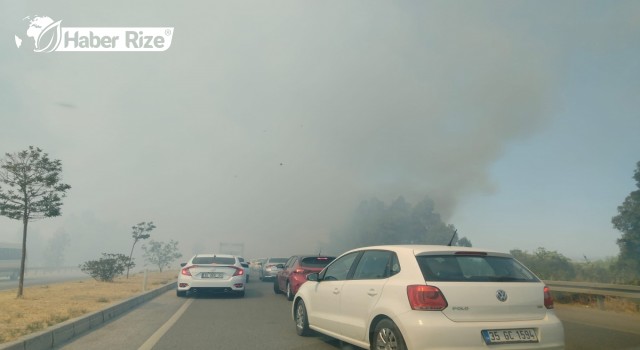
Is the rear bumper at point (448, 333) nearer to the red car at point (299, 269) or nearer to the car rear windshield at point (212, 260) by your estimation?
the red car at point (299, 269)

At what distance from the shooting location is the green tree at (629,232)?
3606 centimetres

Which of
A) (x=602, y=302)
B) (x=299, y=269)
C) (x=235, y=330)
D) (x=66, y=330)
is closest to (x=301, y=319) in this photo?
(x=235, y=330)

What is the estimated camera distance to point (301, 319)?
305 inches

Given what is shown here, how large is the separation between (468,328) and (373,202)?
92.4m

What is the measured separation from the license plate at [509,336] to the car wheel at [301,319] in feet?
11.6

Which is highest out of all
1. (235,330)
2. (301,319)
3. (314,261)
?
(314,261)

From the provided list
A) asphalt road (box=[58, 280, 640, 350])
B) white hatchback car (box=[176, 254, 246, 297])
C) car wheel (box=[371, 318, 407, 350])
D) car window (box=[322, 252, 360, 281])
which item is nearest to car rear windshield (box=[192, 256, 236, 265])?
white hatchback car (box=[176, 254, 246, 297])

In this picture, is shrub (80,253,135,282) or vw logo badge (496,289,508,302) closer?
vw logo badge (496,289,508,302)

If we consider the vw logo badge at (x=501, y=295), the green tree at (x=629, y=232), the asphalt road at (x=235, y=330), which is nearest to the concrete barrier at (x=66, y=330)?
the asphalt road at (x=235, y=330)

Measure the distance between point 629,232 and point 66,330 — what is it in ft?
138

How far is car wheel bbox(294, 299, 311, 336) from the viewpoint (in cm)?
754

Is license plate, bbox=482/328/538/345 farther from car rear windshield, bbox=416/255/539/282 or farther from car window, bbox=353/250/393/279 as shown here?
car window, bbox=353/250/393/279

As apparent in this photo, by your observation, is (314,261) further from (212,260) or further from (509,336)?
(509,336)

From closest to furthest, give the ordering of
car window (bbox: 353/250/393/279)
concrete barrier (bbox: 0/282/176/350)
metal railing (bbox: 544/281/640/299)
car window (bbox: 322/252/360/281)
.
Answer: car window (bbox: 353/250/393/279), concrete barrier (bbox: 0/282/176/350), car window (bbox: 322/252/360/281), metal railing (bbox: 544/281/640/299)
